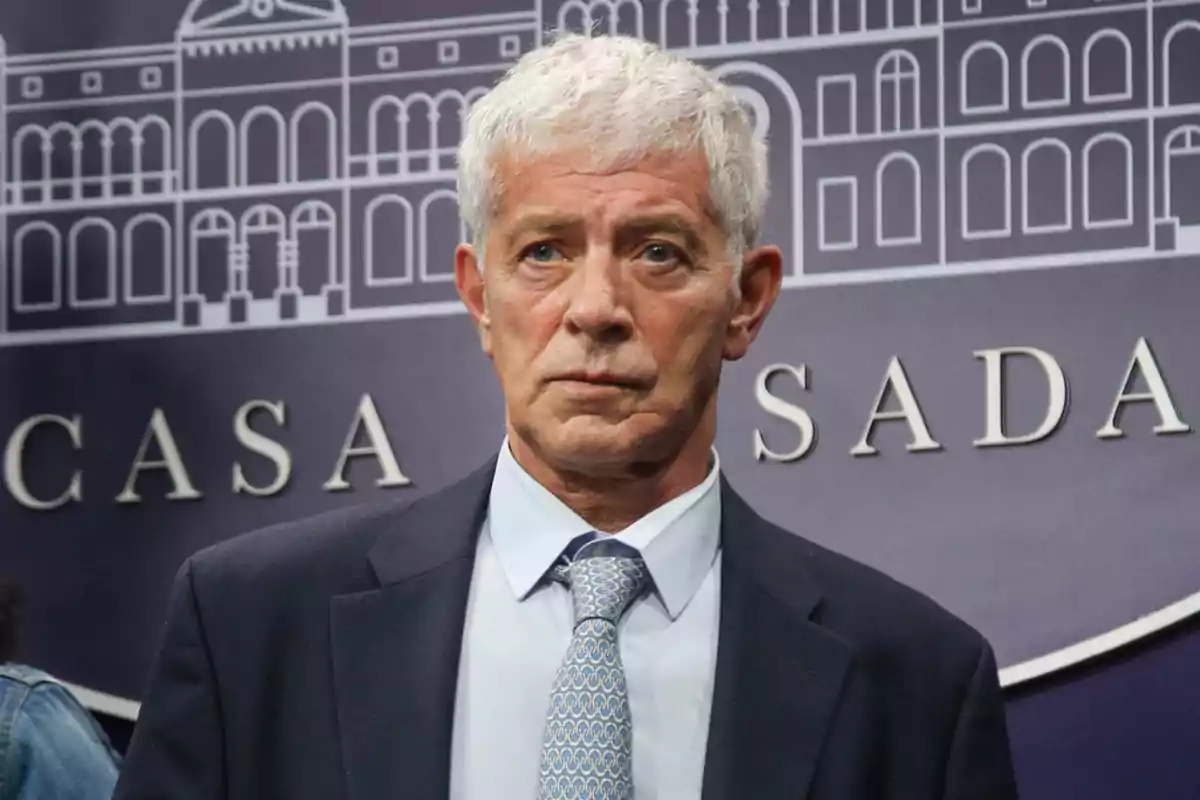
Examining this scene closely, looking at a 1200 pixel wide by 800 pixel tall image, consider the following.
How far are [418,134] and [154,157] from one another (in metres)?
0.39

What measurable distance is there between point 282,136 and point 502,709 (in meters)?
1.57

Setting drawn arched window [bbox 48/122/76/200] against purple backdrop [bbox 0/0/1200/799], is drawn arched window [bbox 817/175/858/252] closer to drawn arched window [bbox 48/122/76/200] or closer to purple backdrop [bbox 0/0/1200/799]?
purple backdrop [bbox 0/0/1200/799]

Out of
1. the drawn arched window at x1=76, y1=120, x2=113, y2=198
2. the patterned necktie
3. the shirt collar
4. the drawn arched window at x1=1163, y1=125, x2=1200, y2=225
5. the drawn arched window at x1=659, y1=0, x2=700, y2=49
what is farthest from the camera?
the drawn arched window at x1=76, y1=120, x2=113, y2=198

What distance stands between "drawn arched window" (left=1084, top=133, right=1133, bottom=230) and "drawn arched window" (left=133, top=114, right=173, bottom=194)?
1.24 m

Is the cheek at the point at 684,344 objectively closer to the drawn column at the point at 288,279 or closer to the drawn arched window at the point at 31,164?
the drawn column at the point at 288,279

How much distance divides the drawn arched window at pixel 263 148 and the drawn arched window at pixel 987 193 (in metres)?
0.93

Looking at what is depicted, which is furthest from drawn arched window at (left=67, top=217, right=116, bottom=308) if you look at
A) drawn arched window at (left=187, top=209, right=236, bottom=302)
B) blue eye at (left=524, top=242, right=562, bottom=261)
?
blue eye at (left=524, top=242, right=562, bottom=261)

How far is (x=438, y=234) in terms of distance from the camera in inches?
114

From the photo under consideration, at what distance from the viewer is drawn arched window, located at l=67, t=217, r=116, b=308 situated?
301cm

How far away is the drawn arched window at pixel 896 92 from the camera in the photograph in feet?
8.98

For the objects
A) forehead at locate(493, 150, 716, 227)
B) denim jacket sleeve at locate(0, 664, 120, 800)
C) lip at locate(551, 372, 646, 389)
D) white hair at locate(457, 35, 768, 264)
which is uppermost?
white hair at locate(457, 35, 768, 264)

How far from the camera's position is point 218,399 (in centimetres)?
293

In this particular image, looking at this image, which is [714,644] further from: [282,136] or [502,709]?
[282,136]

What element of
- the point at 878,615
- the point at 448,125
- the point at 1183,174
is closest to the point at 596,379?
the point at 878,615
